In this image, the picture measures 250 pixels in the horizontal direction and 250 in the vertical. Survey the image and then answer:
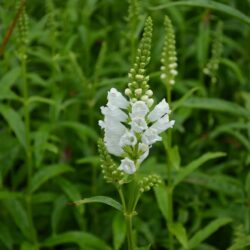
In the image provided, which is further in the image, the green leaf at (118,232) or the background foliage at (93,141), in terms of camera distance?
the background foliage at (93,141)

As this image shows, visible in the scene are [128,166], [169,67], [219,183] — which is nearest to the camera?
[128,166]

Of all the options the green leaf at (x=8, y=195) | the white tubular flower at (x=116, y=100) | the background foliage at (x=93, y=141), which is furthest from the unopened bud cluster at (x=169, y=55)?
the green leaf at (x=8, y=195)

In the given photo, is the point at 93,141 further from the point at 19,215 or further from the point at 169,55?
the point at 169,55

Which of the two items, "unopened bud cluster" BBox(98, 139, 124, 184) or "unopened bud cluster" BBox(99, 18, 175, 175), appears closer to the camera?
"unopened bud cluster" BBox(99, 18, 175, 175)

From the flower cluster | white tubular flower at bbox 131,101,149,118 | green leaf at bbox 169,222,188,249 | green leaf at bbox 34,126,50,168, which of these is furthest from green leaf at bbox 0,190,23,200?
white tubular flower at bbox 131,101,149,118

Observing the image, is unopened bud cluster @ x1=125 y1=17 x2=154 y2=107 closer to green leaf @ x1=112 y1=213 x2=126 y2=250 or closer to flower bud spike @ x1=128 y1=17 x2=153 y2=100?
flower bud spike @ x1=128 y1=17 x2=153 y2=100

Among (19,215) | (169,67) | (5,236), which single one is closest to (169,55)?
(169,67)

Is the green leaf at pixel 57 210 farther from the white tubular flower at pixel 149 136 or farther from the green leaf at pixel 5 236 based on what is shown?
the white tubular flower at pixel 149 136
